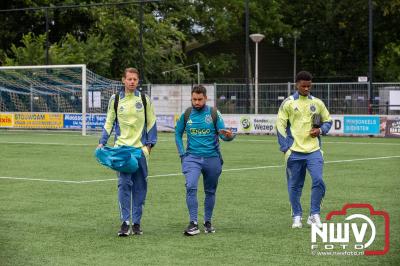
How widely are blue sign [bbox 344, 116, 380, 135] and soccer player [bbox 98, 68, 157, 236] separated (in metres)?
23.9

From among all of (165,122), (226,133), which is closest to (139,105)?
(226,133)

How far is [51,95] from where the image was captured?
124 feet

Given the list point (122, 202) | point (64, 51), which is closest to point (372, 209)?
point (122, 202)

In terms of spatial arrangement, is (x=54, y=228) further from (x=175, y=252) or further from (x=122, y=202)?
(x=175, y=252)

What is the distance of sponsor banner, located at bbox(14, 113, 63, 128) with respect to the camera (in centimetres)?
3719

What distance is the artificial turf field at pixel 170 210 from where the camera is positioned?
894cm

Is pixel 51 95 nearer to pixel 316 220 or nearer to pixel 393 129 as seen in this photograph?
pixel 393 129

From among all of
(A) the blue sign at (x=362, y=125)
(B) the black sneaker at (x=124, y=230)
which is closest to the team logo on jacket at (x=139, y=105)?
(B) the black sneaker at (x=124, y=230)

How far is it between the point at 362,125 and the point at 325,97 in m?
2.27

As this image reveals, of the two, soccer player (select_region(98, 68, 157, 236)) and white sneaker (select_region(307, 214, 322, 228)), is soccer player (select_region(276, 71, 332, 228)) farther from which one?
soccer player (select_region(98, 68, 157, 236))

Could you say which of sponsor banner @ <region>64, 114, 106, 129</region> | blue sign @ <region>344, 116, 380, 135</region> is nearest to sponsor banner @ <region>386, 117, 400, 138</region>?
blue sign @ <region>344, 116, 380, 135</region>

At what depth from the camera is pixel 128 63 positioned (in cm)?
→ 4944

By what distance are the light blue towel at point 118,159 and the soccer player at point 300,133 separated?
1.88 metres

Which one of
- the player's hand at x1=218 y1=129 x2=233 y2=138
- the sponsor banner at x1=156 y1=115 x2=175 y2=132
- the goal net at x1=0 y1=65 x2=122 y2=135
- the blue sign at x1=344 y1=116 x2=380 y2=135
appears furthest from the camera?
the sponsor banner at x1=156 y1=115 x2=175 y2=132
